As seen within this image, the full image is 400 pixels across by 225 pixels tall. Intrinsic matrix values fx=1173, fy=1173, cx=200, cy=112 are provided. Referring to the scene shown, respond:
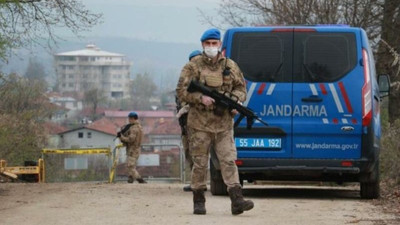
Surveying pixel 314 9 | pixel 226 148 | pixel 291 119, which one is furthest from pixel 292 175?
pixel 314 9

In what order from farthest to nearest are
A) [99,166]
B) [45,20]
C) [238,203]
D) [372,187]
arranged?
1. [99,166]
2. [45,20]
3. [372,187]
4. [238,203]

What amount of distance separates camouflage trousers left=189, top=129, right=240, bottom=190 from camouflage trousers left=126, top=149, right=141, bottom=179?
1330cm

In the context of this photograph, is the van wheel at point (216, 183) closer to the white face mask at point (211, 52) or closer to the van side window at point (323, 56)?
the van side window at point (323, 56)

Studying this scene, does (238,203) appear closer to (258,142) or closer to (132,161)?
(258,142)

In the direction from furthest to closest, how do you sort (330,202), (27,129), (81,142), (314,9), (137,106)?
(137,106), (81,142), (27,129), (314,9), (330,202)

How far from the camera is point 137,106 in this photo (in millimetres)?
191000

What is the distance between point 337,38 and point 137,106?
578 feet

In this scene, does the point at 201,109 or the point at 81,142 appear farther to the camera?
the point at 81,142

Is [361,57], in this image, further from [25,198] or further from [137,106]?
[137,106]

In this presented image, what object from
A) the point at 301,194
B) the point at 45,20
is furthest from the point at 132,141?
the point at 301,194

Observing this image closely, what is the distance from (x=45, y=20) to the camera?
2084 cm

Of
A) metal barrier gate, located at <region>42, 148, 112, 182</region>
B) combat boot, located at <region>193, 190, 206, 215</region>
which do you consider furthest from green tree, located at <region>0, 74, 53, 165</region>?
combat boot, located at <region>193, 190, 206, 215</region>

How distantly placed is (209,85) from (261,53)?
296cm

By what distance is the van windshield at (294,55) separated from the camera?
15.3m
